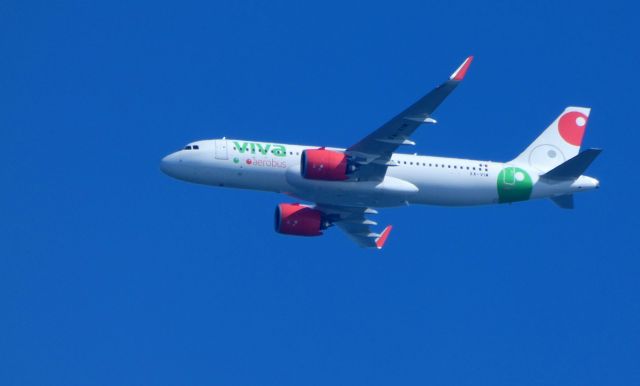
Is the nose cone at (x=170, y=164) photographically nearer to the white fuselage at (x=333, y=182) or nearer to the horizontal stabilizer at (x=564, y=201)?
the white fuselage at (x=333, y=182)

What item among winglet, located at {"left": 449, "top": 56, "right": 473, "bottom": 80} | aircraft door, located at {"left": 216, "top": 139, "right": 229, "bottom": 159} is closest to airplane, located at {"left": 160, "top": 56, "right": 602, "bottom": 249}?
aircraft door, located at {"left": 216, "top": 139, "right": 229, "bottom": 159}

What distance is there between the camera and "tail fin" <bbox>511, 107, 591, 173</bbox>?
78000 mm

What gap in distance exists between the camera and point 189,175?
2832 inches

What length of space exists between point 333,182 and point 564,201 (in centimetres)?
1593

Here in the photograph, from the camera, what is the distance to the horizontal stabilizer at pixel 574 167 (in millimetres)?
71312

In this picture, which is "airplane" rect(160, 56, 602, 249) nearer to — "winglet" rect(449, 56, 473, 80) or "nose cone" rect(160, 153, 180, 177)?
"nose cone" rect(160, 153, 180, 177)

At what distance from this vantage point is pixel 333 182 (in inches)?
2781

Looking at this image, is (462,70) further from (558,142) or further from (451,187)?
(558,142)

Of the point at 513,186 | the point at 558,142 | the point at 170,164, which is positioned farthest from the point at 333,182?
the point at 558,142

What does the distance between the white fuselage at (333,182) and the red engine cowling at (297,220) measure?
3548 millimetres

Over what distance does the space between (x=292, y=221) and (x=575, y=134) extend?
2074 centimetres

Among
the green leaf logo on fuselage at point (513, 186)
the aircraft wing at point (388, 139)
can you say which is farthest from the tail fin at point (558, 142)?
the aircraft wing at point (388, 139)

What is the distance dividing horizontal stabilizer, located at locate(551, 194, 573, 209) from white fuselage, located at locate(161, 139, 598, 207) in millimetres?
614

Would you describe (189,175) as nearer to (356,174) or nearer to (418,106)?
(356,174)
